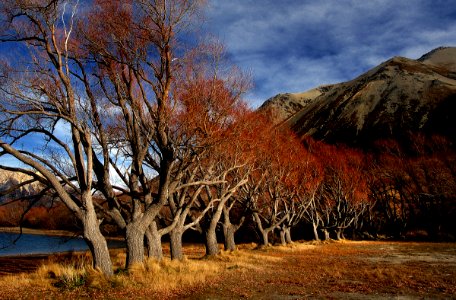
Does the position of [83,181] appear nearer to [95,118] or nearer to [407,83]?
[95,118]

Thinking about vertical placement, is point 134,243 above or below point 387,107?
below

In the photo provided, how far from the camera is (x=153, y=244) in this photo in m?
16.7

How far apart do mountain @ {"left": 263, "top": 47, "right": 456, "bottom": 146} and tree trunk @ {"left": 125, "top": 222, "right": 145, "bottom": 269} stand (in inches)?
3511

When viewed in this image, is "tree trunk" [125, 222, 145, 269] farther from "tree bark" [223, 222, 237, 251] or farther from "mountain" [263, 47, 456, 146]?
"mountain" [263, 47, 456, 146]

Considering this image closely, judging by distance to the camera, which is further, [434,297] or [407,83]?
[407,83]

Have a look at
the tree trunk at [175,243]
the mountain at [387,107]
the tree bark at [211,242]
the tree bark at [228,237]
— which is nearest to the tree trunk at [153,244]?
the tree trunk at [175,243]

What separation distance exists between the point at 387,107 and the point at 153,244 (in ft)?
380

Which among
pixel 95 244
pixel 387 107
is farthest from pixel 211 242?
pixel 387 107

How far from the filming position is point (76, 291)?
10789 mm

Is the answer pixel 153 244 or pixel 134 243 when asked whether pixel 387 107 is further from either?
pixel 134 243

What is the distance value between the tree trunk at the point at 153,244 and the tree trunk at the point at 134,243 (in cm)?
193

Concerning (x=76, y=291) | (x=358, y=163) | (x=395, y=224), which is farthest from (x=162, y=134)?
(x=395, y=224)

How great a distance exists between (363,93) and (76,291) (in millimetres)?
136932

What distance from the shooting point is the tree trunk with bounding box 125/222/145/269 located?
1433cm
